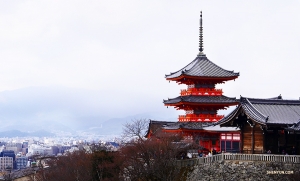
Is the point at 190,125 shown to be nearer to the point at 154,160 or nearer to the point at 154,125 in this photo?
the point at 154,125

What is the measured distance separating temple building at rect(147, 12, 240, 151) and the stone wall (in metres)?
9.63

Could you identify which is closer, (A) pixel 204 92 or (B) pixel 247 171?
(B) pixel 247 171

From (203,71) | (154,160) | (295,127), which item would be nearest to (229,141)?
(154,160)

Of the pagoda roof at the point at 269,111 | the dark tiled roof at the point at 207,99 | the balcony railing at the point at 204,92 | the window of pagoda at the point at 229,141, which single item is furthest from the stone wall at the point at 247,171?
the balcony railing at the point at 204,92

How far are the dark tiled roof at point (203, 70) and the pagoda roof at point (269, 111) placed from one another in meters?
10.3

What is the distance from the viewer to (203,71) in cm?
4694

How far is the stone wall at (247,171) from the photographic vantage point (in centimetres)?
3148

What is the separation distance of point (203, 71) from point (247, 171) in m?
15.2

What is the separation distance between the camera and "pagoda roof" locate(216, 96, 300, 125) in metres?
33.8

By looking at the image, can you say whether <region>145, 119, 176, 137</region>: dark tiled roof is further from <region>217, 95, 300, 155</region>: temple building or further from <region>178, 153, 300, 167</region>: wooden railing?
<region>217, 95, 300, 155</region>: temple building

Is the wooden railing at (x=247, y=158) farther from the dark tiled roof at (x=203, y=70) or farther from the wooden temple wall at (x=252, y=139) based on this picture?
the dark tiled roof at (x=203, y=70)

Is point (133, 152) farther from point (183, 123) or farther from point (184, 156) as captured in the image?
point (183, 123)

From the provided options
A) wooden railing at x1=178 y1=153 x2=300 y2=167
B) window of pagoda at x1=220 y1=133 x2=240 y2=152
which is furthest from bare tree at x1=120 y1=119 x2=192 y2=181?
window of pagoda at x1=220 y1=133 x2=240 y2=152

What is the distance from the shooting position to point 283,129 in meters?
34.1
